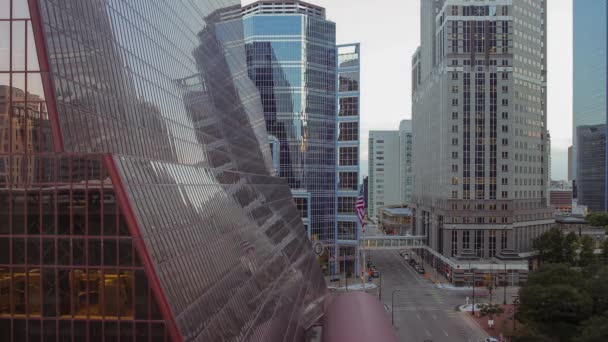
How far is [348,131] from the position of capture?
130250 mm

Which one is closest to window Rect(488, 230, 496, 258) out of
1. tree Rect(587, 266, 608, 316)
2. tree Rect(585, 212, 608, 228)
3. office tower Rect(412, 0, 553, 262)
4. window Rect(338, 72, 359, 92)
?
office tower Rect(412, 0, 553, 262)

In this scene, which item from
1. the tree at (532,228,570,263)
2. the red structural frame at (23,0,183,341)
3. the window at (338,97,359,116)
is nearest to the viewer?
the red structural frame at (23,0,183,341)

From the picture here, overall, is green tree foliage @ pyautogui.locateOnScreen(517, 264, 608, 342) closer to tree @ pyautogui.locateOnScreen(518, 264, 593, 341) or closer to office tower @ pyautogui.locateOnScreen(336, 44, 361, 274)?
tree @ pyautogui.locateOnScreen(518, 264, 593, 341)

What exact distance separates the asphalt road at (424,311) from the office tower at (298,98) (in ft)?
60.8

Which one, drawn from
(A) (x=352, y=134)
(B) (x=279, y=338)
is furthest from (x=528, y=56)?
(B) (x=279, y=338)

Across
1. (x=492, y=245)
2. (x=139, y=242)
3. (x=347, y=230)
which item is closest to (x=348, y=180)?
(x=347, y=230)

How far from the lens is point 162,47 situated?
41.3m

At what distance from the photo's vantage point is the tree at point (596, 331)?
5175 centimetres

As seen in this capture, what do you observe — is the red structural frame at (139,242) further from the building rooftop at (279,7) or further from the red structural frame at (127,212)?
the building rooftop at (279,7)

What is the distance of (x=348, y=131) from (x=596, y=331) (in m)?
83.5

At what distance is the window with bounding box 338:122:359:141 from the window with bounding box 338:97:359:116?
244cm

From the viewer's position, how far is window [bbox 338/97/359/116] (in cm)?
12950

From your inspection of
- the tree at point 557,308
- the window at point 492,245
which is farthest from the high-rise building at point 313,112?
the tree at point 557,308

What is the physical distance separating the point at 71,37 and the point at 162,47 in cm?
1443
